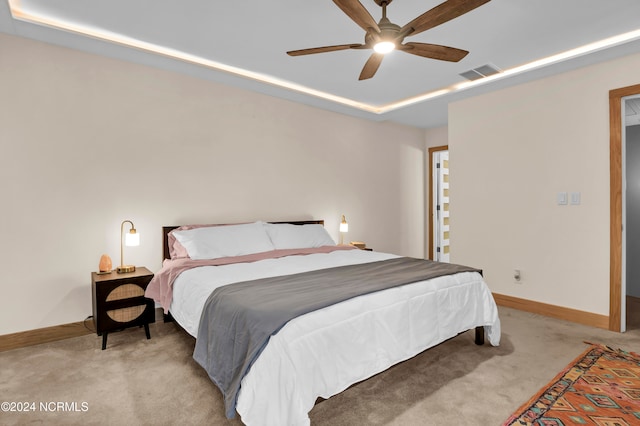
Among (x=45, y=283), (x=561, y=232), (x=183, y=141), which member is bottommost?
(x=45, y=283)

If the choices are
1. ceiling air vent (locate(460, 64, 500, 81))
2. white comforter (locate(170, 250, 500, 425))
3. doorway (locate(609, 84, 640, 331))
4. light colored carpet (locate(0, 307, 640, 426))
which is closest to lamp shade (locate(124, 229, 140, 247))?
white comforter (locate(170, 250, 500, 425))

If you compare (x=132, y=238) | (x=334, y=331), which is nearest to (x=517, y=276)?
(x=334, y=331)

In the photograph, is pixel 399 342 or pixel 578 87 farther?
pixel 578 87

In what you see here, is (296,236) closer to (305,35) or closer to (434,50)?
(305,35)

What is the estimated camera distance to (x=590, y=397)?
83.1 inches

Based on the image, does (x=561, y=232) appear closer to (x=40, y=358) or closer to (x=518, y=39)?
(x=518, y=39)

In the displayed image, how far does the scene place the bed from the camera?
162cm

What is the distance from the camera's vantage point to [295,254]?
3492 millimetres

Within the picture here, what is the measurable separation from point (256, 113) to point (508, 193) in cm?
313

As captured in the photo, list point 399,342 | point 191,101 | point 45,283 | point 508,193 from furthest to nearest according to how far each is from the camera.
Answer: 1. point 508,193
2. point 191,101
3. point 45,283
4. point 399,342

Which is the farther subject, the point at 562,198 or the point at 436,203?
the point at 436,203

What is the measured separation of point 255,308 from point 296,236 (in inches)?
82.2

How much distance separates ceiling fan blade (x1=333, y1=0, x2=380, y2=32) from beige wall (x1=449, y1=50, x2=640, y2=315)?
2.60 metres

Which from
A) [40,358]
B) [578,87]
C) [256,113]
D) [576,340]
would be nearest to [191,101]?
[256,113]
